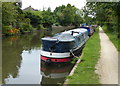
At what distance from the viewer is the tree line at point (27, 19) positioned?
35.6 meters

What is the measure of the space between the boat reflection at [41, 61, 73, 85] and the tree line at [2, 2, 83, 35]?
76.0 feet

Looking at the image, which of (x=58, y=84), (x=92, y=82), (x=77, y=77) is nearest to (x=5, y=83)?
(x=58, y=84)

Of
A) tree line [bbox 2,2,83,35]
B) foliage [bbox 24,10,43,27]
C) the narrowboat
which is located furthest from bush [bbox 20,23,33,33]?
the narrowboat

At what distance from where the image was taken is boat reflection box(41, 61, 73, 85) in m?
11.2

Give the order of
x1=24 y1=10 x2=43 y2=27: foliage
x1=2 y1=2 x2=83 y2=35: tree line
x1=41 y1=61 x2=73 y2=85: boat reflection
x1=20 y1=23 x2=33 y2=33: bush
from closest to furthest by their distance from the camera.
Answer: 1. x1=41 y1=61 x2=73 y2=85: boat reflection
2. x1=2 y1=2 x2=83 y2=35: tree line
3. x1=20 y1=23 x2=33 y2=33: bush
4. x1=24 y1=10 x2=43 y2=27: foliage

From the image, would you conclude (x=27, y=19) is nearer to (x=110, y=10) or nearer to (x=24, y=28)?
(x=24, y=28)

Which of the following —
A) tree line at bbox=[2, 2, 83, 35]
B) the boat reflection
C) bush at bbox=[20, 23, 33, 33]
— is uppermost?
tree line at bbox=[2, 2, 83, 35]

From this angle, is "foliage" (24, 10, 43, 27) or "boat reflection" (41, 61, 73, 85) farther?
"foliage" (24, 10, 43, 27)

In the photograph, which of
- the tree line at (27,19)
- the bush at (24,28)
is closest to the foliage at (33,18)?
the tree line at (27,19)

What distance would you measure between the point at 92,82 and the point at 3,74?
6210mm

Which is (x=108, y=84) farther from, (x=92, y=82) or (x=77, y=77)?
(x=77, y=77)

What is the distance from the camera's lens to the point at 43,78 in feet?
38.1

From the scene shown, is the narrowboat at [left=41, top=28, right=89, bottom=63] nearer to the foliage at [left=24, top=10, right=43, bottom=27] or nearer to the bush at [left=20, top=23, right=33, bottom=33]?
the bush at [left=20, top=23, right=33, bottom=33]

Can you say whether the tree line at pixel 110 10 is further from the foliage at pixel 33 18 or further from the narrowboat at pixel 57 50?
the foliage at pixel 33 18
